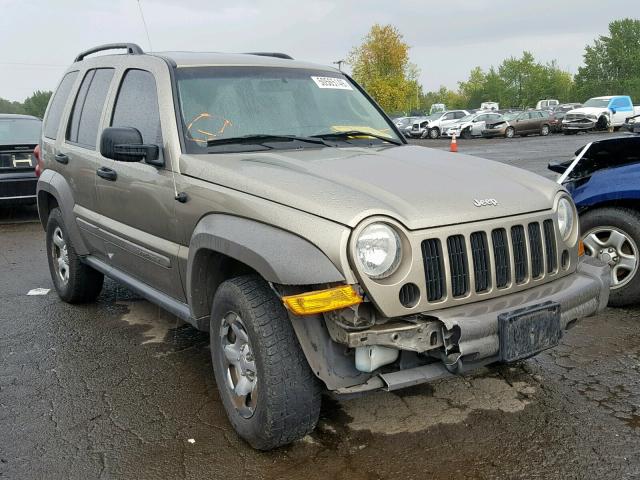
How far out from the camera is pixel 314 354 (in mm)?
2760

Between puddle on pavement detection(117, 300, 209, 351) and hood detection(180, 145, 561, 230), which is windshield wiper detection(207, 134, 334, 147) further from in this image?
puddle on pavement detection(117, 300, 209, 351)

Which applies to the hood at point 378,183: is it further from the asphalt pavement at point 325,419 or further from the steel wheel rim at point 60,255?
the steel wheel rim at point 60,255

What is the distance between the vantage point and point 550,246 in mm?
3219

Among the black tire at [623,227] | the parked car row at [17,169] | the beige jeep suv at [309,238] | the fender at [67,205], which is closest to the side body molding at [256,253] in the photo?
the beige jeep suv at [309,238]

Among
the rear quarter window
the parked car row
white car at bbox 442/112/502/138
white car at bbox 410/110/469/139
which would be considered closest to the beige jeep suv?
the rear quarter window

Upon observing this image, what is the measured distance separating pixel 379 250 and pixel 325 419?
1166mm

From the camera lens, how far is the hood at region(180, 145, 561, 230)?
2824mm

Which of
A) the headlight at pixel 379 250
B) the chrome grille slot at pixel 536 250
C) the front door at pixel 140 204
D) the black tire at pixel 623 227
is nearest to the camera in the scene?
the headlight at pixel 379 250

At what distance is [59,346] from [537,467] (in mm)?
3325

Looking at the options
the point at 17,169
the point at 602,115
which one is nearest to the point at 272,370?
the point at 17,169

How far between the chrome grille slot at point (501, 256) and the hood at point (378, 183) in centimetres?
9

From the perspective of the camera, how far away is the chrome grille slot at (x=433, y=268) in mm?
2754

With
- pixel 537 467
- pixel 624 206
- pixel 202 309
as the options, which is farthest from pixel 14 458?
pixel 624 206

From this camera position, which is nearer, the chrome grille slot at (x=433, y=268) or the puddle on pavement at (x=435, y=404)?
the chrome grille slot at (x=433, y=268)
